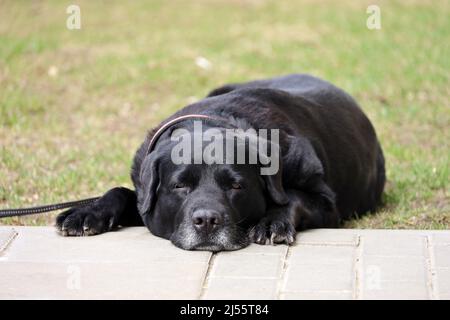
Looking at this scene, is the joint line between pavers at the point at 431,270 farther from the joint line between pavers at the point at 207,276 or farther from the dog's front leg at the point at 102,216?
the dog's front leg at the point at 102,216

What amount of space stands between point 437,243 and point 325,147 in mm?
1305

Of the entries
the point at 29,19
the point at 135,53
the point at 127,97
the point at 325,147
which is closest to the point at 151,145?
the point at 325,147

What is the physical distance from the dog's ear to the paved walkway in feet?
0.57

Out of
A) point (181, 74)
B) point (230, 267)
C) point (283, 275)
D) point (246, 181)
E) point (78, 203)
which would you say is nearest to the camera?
point (283, 275)

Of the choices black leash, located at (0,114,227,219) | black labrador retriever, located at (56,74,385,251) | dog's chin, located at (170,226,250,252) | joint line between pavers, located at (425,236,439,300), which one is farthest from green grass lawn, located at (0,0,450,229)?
dog's chin, located at (170,226,250,252)

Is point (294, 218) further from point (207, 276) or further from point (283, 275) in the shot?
point (207, 276)

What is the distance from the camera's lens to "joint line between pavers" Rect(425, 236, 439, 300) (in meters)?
4.04

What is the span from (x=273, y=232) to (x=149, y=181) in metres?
0.73

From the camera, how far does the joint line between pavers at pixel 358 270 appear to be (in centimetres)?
407

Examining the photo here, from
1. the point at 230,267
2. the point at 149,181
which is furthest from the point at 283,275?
the point at 149,181

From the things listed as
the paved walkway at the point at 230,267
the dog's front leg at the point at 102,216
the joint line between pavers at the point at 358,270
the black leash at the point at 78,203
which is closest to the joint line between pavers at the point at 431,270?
the paved walkway at the point at 230,267

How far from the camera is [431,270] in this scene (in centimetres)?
435

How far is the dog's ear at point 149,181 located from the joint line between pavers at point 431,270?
1.46 metres
